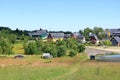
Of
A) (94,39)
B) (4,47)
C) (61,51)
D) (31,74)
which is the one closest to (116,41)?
(94,39)

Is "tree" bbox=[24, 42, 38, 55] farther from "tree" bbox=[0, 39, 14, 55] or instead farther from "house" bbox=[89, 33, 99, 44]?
"house" bbox=[89, 33, 99, 44]

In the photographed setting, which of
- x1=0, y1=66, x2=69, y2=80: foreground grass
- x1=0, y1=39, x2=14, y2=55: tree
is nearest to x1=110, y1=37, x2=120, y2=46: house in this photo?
x1=0, y1=39, x2=14, y2=55: tree

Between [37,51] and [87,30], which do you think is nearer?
[37,51]

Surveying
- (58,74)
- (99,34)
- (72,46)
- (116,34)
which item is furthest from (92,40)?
(58,74)

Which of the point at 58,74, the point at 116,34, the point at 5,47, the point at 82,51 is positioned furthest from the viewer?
the point at 116,34

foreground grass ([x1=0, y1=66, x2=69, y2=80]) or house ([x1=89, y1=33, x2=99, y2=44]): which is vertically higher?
foreground grass ([x1=0, y1=66, x2=69, y2=80])

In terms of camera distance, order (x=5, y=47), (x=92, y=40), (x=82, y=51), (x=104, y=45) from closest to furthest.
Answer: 1. (x=5, y=47)
2. (x=82, y=51)
3. (x=104, y=45)
4. (x=92, y=40)

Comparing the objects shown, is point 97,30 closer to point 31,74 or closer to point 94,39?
point 94,39

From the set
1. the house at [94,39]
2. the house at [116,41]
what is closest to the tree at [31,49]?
the house at [116,41]

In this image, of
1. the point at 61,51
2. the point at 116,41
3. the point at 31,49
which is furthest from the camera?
the point at 116,41

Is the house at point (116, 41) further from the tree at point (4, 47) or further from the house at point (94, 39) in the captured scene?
the tree at point (4, 47)

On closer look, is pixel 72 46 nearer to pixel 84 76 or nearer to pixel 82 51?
pixel 82 51
